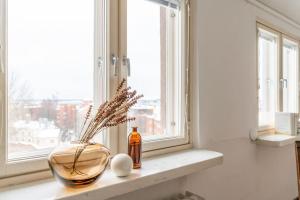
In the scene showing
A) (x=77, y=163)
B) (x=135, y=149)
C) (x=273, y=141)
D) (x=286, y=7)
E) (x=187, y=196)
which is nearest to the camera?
(x=77, y=163)

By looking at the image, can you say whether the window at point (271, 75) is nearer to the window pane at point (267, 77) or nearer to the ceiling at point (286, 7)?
the window pane at point (267, 77)

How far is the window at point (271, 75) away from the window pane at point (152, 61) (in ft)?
4.02

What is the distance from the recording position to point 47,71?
1199 mm

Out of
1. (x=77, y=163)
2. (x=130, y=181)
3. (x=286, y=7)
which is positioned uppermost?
(x=286, y=7)

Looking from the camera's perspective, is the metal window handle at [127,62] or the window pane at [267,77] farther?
the window pane at [267,77]

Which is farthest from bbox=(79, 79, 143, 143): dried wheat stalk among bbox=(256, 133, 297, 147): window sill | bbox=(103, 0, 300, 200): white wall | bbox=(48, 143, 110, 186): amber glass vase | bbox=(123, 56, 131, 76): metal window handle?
bbox=(256, 133, 297, 147): window sill

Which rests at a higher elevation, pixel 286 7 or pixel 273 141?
pixel 286 7

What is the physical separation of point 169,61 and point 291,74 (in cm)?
226

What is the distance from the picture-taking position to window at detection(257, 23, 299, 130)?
2.61m

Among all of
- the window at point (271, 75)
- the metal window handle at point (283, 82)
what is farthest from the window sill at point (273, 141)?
the metal window handle at point (283, 82)

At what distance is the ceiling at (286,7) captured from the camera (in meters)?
2.37

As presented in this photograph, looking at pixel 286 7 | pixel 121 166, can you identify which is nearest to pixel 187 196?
pixel 121 166

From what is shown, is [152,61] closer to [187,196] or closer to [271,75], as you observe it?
[187,196]

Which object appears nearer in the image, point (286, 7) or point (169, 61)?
point (169, 61)
